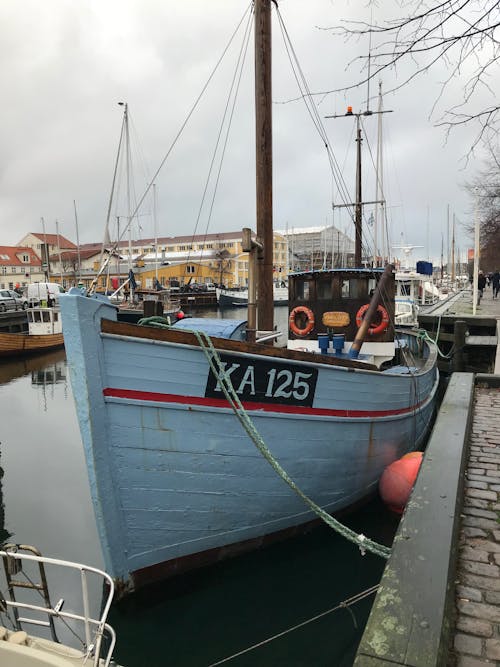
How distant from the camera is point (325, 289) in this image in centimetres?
920

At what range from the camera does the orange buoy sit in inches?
252

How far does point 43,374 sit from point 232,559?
18.6 meters

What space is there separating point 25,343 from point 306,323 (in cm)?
2031

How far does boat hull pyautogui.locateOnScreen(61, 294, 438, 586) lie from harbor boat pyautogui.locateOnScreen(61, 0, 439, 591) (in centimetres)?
1

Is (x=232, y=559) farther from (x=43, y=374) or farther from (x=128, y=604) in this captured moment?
(x=43, y=374)

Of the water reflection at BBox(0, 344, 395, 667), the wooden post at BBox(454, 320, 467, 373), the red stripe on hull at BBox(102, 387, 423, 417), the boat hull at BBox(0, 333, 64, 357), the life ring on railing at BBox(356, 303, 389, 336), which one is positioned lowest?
the water reflection at BBox(0, 344, 395, 667)

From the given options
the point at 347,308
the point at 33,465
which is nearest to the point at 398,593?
the point at 347,308

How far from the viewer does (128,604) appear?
4746 mm

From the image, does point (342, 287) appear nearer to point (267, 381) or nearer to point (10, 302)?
point (267, 381)

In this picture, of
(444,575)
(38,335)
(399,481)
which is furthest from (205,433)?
(38,335)

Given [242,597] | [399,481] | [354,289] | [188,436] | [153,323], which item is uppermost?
[354,289]

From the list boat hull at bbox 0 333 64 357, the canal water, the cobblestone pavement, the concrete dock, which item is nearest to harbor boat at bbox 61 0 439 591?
the canal water

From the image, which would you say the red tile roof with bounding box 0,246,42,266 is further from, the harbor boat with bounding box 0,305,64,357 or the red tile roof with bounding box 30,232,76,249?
the harbor boat with bounding box 0,305,64,357

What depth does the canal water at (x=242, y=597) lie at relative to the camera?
175 inches
